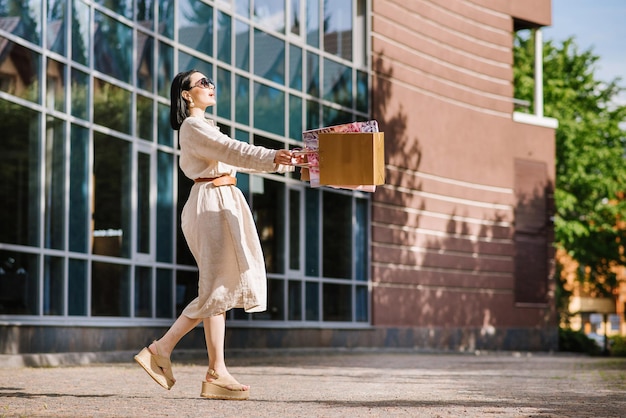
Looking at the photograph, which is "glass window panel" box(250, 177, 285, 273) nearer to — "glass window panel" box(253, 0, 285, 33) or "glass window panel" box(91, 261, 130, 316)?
"glass window panel" box(253, 0, 285, 33)

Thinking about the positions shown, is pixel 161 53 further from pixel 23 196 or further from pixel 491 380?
pixel 491 380

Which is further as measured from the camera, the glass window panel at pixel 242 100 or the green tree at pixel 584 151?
the green tree at pixel 584 151

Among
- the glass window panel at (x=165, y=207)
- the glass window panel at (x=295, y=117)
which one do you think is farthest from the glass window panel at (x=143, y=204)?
the glass window panel at (x=295, y=117)

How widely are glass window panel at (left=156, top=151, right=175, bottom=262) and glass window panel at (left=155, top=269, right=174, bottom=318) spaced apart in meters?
0.22

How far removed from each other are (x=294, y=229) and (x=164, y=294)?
4.16m

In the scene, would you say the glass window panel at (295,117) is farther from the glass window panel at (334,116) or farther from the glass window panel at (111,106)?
the glass window panel at (111,106)

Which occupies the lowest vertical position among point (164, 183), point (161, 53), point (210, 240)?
point (210, 240)

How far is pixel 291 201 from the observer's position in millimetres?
21266

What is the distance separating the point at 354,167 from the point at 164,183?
11.0 meters

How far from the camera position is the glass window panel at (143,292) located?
670 inches

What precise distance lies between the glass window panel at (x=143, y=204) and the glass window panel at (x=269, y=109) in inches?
135

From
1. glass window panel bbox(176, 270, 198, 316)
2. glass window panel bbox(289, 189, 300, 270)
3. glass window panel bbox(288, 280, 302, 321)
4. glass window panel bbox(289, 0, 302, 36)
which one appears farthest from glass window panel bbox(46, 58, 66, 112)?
glass window panel bbox(288, 280, 302, 321)

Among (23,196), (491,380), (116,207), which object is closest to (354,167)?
(491,380)

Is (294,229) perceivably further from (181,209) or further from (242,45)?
(181,209)
